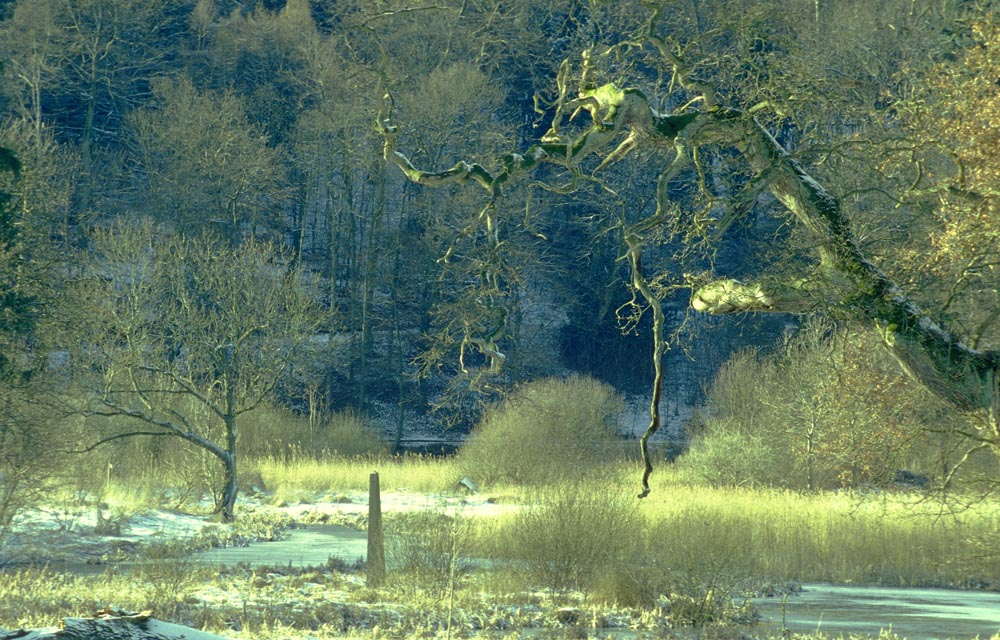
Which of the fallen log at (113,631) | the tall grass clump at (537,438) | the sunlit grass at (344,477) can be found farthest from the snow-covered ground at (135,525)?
the fallen log at (113,631)

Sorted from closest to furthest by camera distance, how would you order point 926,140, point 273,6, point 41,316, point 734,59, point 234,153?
1. point 926,140
2. point 734,59
3. point 41,316
4. point 234,153
5. point 273,6

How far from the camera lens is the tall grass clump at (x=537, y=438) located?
115 ft

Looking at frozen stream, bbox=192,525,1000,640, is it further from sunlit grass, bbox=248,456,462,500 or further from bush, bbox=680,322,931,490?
sunlit grass, bbox=248,456,462,500

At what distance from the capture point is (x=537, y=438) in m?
35.5

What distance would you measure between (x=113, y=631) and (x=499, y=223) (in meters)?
24.8

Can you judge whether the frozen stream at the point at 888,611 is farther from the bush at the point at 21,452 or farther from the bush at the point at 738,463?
the bush at the point at 738,463

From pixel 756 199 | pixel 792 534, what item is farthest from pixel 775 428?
pixel 756 199

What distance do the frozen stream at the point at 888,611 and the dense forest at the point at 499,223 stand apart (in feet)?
5.88

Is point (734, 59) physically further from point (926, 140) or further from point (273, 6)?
point (273, 6)

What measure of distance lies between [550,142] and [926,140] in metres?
3.52

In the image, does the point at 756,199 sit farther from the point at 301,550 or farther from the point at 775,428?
the point at 775,428

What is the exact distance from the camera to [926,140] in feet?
40.5

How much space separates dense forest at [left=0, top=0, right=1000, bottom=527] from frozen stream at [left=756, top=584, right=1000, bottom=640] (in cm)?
179

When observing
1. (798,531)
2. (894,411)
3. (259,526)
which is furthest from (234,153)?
(894,411)
